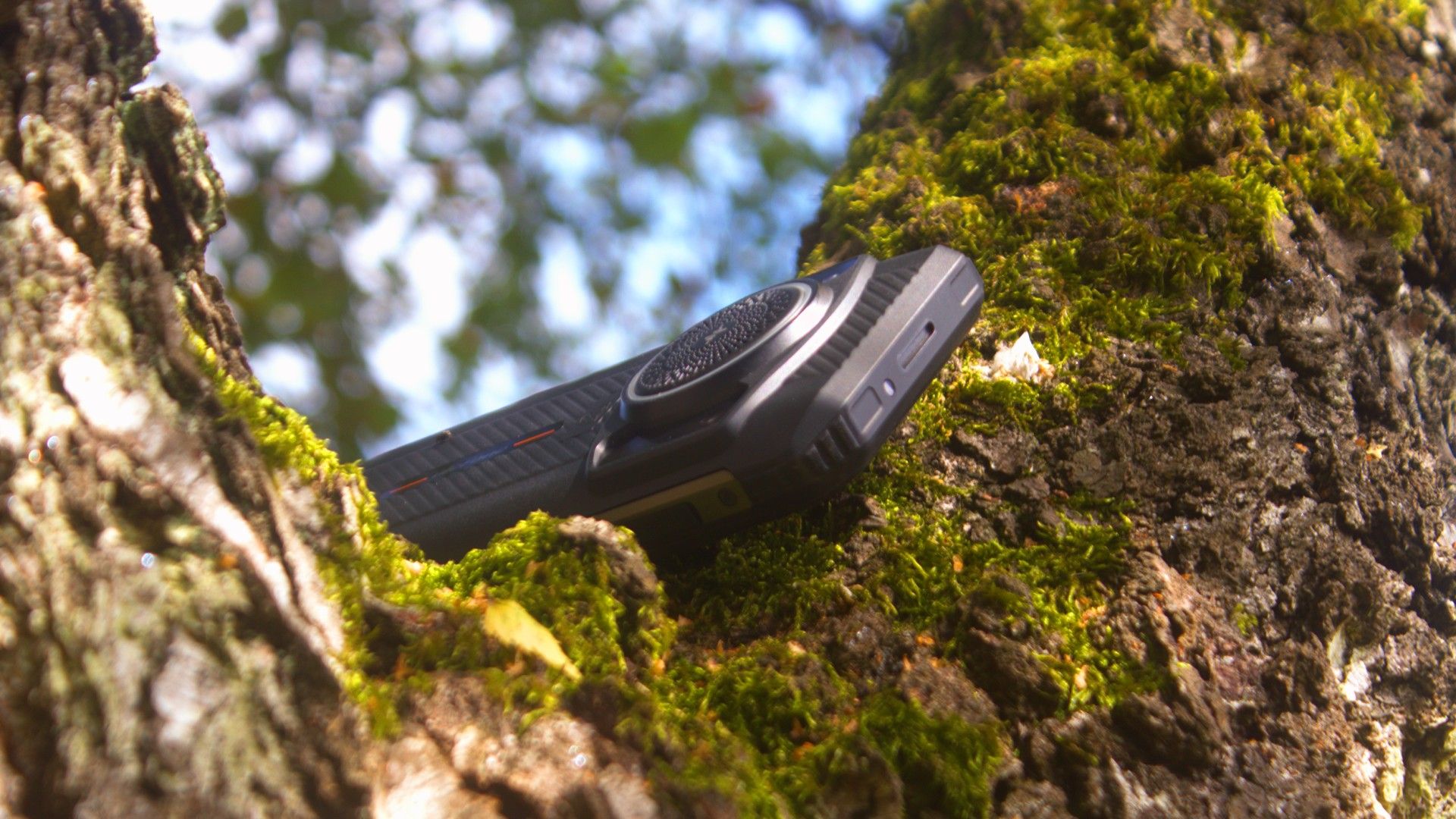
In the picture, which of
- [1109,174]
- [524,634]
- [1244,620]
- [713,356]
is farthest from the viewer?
[1109,174]

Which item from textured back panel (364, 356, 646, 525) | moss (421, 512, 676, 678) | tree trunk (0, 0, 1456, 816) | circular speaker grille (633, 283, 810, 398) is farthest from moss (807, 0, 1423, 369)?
moss (421, 512, 676, 678)

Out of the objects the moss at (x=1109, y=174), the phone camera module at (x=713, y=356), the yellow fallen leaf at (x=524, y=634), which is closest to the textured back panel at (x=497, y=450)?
the phone camera module at (x=713, y=356)

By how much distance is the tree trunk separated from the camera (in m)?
0.79

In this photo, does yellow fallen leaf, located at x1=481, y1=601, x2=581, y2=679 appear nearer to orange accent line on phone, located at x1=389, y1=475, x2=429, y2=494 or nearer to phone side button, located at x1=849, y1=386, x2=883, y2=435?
phone side button, located at x1=849, y1=386, x2=883, y2=435

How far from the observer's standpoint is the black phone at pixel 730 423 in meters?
1.23

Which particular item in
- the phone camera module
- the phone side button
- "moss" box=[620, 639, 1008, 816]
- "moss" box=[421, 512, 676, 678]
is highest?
the phone camera module

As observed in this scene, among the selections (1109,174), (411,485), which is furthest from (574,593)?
(1109,174)

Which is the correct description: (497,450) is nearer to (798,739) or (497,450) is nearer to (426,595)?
(426,595)

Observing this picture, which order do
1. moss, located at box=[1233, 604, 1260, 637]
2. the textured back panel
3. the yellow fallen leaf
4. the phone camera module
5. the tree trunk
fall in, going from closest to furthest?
the tree trunk → the yellow fallen leaf → moss, located at box=[1233, 604, 1260, 637] → the phone camera module → the textured back panel

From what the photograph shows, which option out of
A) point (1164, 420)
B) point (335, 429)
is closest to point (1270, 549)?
point (1164, 420)

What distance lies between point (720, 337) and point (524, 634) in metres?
0.58

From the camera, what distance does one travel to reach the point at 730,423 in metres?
1.23

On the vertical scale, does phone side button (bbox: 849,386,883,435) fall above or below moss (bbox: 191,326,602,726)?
above

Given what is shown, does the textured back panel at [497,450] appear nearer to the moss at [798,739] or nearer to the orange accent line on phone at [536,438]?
the orange accent line on phone at [536,438]
